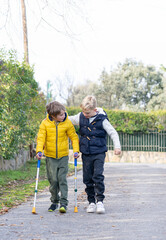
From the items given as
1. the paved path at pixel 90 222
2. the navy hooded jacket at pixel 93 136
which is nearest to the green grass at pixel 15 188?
the paved path at pixel 90 222

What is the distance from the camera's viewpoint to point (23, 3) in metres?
4.11

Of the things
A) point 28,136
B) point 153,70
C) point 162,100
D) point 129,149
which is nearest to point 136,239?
point 28,136

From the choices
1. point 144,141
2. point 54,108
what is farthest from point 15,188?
point 144,141

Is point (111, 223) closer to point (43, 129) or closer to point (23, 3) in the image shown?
point (43, 129)

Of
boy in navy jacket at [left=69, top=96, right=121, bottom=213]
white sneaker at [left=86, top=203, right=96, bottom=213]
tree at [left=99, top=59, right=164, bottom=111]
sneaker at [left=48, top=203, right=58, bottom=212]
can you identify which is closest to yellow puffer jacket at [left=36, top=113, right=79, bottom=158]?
boy in navy jacket at [left=69, top=96, right=121, bottom=213]

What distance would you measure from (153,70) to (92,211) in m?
38.9

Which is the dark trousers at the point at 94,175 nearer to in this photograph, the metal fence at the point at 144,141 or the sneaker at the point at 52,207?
the sneaker at the point at 52,207

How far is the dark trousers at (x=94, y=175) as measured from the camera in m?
5.79

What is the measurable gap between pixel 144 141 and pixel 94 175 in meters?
21.0

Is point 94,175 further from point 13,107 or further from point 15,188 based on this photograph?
point 13,107

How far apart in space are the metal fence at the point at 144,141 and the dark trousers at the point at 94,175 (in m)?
20.6

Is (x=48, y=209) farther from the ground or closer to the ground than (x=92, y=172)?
closer to the ground

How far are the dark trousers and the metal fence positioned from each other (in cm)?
2056

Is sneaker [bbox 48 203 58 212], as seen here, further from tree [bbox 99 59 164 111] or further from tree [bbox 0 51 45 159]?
tree [bbox 99 59 164 111]
